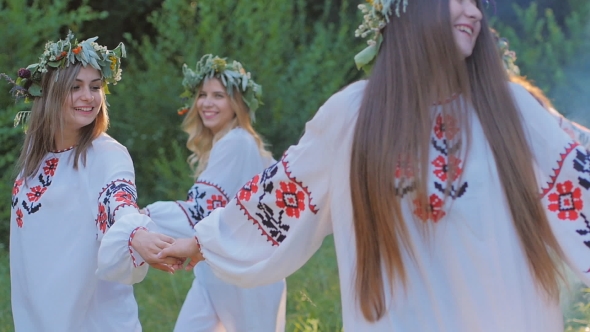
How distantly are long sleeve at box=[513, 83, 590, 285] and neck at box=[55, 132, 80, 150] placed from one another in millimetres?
2196

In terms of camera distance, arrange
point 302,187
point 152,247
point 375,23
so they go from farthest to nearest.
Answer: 1. point 152,247
2. point 302,187
3. point 375,23

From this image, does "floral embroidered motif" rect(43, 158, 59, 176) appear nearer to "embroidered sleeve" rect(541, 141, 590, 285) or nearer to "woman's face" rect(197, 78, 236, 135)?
"woman's face" rect(197, 78, 236, 135)

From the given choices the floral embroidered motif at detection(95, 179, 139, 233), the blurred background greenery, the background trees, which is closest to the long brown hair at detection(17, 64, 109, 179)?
the floral embroidered motif at detection(95, 179, 139, 233)

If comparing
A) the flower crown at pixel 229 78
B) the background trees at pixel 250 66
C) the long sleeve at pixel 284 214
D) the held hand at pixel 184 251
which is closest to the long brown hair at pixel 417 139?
the long sleeve at pixel 284 214

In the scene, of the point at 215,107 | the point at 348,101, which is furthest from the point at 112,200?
the point at 215,107

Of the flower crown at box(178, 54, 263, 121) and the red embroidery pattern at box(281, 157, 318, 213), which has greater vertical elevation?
the flower crown at box(178, 54, 263, 121)

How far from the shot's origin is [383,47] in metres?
3.17

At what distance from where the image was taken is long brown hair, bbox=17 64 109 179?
434 centimetres

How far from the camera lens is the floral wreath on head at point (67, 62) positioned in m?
4.41

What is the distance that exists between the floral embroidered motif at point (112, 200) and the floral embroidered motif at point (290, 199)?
0.88 m

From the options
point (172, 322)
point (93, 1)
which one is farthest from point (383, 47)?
point (93, 1)

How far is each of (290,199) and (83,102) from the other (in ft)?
4.51

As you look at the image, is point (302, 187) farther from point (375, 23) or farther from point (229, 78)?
point (229, 78)

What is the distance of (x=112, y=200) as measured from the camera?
403cm
